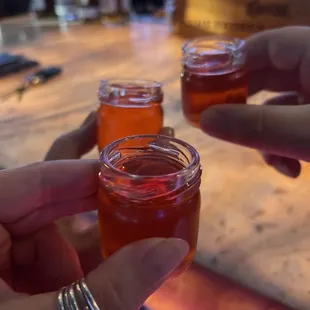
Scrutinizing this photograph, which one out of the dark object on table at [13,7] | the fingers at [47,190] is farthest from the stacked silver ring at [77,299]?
the dark object on table at [13,7]

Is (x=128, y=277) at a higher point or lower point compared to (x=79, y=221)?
higher

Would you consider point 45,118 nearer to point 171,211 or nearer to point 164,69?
point 164,69

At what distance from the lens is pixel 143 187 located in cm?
46

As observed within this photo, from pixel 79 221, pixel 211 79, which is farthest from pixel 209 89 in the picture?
pixel 79 221

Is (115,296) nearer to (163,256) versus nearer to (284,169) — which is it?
(163,256)

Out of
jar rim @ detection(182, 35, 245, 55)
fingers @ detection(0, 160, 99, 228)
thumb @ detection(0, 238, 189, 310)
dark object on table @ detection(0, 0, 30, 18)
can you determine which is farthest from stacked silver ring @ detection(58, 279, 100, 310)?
dark object on table @ detection(0, 0, 30, 18)

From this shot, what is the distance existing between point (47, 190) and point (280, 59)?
0.44 m

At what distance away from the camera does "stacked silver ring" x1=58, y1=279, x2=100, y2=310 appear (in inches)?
16.2

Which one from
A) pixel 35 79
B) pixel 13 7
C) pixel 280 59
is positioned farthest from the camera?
pixel 13 7

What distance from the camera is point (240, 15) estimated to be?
1.40 meters

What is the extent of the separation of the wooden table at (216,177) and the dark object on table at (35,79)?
2 centimetres

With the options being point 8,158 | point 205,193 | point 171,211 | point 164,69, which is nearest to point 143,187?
point 171,211

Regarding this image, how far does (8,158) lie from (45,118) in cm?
17

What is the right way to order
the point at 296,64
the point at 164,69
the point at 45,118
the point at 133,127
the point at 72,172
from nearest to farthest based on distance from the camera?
the point at 72,172
the point at 133,127
the point at 296,64
the point at 45,118
the point at 164,69
